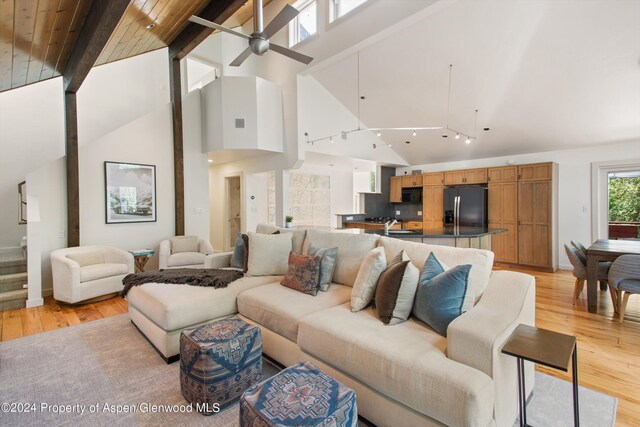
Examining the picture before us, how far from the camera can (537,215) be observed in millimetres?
5910

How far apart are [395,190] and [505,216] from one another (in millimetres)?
2792

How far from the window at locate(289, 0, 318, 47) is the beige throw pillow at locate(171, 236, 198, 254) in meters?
4.07

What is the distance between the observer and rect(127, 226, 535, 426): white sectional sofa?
1.42m

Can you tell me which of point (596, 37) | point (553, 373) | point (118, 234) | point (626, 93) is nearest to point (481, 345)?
point (553, 373)

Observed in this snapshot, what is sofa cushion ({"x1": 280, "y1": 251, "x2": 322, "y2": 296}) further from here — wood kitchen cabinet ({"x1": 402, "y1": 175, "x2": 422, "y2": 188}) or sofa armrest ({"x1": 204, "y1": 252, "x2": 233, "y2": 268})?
wood kitchen cabinet ({"x1": 402, "y1": 175, "x2": 422, "y2": 188})

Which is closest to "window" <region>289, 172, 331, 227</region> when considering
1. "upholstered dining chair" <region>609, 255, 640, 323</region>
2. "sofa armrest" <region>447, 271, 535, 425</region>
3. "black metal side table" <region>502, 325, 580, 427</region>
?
"upholstered dining chair" <region>609, 255, 640, 323</region>

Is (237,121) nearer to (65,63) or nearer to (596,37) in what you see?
(65,63)

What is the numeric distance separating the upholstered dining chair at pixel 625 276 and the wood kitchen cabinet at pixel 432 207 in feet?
13.2

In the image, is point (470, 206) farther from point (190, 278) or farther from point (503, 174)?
point (190, 278)

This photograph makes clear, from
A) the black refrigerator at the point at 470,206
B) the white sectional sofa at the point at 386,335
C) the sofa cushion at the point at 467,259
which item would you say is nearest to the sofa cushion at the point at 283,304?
the white sectional sofa at the point at 386,335

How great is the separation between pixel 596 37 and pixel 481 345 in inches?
168

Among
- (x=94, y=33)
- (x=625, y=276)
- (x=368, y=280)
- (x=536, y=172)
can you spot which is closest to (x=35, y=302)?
(x=94, y=33)

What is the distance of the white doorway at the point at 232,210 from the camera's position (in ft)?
25.6

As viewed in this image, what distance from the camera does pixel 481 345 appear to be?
1.45 meters
